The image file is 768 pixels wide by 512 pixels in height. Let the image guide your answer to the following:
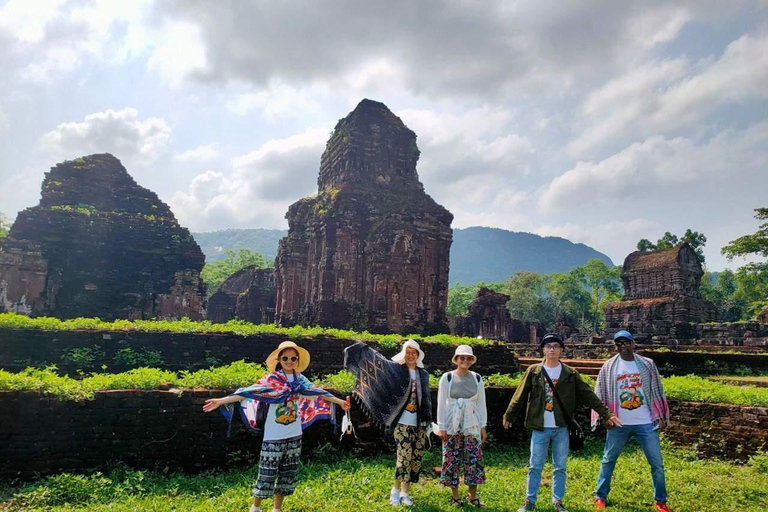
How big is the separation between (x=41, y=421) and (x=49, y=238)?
13908 millimetres

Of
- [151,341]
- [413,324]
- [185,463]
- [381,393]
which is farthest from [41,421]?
[413,324]

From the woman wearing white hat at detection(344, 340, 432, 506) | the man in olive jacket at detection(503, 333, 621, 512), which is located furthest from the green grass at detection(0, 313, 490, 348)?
the man in olive jacket at detection(503, 333, 621, 512)

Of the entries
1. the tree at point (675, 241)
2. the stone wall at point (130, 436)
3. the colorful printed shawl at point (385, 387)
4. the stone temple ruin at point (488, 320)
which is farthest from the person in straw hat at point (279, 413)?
the tree at point (675, 241)

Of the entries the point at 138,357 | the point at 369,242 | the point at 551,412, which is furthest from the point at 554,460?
the point at 369,242

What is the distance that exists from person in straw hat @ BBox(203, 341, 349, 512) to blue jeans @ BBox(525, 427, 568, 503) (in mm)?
1942

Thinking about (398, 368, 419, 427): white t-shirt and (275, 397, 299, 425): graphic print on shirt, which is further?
(398, 368, 419, 427): white t-shirt

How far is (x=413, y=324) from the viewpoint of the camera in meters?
20.7

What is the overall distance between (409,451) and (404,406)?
44 centimetres

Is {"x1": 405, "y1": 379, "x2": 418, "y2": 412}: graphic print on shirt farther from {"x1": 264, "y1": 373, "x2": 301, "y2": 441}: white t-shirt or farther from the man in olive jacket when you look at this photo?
{"x1": 264, "y1": 373, "x2": 301, "y2": 441}: white t-shirt

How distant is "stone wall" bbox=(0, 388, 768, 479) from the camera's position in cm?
541

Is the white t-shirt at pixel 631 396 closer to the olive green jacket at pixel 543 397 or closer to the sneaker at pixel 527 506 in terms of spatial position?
the olive green jacket at pixel 543 397

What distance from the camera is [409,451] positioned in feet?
16.8

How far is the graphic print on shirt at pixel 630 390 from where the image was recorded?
517 centimetres

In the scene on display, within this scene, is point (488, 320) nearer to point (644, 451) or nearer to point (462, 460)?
point (644, 451)
